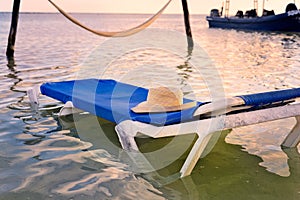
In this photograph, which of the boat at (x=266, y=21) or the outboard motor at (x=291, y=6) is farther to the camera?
the outboard motor at (x=291, y=6)

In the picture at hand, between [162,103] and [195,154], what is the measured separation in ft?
2.81

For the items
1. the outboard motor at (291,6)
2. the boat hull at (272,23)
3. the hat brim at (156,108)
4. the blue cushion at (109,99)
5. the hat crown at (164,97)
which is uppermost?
the outboard motor at (291,6)

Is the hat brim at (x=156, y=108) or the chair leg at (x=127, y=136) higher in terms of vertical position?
the hat brim at (x=156, y=108)

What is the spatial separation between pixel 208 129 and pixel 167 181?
0.58 meters

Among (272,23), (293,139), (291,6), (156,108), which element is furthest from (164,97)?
(291,6)

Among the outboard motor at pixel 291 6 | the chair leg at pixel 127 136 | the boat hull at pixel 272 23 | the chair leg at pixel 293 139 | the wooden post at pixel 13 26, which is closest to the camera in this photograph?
the chair leg at pixel 127 136

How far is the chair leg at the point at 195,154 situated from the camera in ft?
10.3

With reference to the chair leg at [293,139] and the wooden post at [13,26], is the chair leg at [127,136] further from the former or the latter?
the wooden post at [13,26]

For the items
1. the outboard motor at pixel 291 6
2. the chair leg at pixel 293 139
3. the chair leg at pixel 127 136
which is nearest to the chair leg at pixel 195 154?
the chair leg at pixel 127 136

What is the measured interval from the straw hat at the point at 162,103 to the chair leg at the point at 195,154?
64cm

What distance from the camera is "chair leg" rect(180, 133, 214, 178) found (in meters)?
3.13

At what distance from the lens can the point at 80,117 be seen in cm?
496

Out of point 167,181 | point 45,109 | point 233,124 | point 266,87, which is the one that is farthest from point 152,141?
point 266,87

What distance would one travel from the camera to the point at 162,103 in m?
3.90
